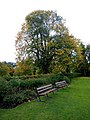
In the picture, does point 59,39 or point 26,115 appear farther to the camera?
point 59,39

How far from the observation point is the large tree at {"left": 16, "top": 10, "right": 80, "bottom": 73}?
43.2 metres

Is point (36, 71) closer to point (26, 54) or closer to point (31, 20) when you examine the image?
point (26, 54)

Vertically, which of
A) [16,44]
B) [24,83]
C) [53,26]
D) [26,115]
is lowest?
[26,115]

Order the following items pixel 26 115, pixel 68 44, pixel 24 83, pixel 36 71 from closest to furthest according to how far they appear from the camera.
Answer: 1. pixel 26 115
2. pixel 24 83
3. pixel 68 44
4. pixel 36 71

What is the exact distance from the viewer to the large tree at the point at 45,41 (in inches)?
1700

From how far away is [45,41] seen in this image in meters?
45.2

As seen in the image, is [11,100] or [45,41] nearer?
[11,100]

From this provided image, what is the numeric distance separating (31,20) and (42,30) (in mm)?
2648

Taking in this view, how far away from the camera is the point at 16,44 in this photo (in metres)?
44.0

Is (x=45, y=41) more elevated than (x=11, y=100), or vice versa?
(x=45, y=41)

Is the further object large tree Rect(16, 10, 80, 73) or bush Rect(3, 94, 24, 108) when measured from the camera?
large tree Rect(16, 10, 80, 73)

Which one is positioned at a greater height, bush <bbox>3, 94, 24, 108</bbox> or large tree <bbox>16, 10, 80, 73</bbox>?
large tree <bbox>16, 10, 80, 73</bbox>

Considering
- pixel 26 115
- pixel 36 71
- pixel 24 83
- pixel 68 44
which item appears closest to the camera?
pixel 26 115

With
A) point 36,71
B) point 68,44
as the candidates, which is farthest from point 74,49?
point 36,71
